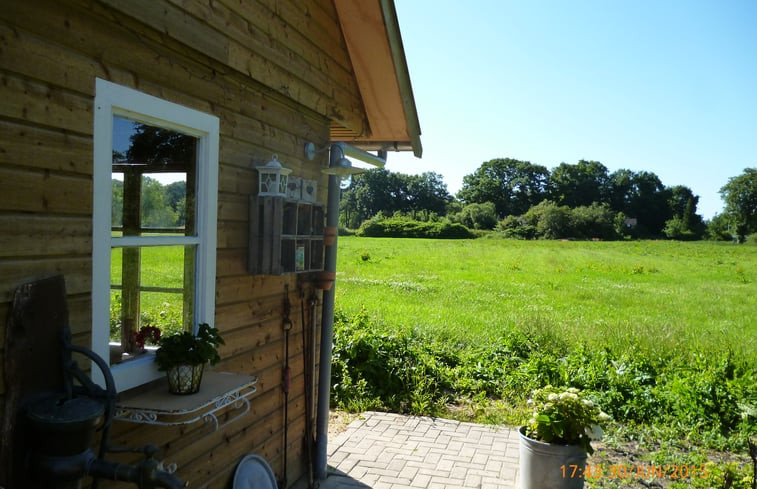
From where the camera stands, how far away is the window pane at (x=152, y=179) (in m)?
2.47

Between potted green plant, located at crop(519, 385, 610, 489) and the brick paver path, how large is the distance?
2.01ft

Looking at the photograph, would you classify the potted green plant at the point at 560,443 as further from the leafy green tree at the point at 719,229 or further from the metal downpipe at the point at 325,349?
the leafy green tree at the point at 719,229

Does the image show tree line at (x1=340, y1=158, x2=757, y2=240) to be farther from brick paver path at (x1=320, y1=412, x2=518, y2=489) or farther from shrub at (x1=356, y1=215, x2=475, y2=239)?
brick paver path at (x1=320, y1=412, x2=518, y2=489)

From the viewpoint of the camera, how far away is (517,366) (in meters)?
7.41

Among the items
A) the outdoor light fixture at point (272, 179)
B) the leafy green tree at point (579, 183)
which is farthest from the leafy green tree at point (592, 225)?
the outdoor light fixture at point (272, 179)

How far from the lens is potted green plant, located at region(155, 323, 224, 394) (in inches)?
104

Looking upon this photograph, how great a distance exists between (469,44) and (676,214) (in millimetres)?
85321

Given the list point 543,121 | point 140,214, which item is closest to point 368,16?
point 140,214

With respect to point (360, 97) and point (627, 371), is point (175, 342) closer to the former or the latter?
point (360, 97)

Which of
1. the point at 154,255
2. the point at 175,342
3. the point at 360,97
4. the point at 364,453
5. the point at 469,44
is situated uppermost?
the point at 469,44

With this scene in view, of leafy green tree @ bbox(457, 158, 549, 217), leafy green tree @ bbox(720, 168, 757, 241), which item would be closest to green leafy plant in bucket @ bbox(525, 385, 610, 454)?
leafy green tree @ bbox(720, 168, 757, 241)

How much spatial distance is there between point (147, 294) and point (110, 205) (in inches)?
22.8

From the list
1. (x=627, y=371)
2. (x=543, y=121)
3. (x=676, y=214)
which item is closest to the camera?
(x=627, y=371)
